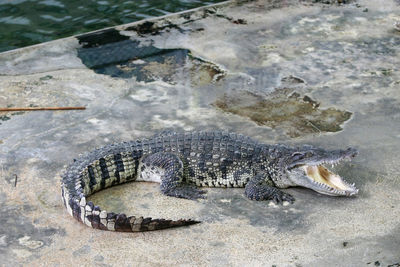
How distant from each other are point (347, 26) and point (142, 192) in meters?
5.34

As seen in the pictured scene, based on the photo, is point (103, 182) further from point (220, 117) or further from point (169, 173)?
point (220, 117)

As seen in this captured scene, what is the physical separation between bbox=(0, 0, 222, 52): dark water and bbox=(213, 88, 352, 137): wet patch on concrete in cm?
431

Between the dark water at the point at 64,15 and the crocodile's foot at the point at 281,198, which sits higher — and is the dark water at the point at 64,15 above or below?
above

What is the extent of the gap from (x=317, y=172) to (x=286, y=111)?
1.66m

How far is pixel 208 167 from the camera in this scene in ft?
18.8

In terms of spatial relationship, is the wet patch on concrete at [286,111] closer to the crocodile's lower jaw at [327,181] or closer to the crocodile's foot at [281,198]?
the crocodile's lower jaw at [327,181]

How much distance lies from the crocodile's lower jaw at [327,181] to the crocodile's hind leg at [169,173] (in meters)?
1.04

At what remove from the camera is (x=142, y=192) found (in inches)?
222

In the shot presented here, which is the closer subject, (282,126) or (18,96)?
(282,126)

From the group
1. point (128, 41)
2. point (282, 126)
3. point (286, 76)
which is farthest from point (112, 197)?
point (128, 41)

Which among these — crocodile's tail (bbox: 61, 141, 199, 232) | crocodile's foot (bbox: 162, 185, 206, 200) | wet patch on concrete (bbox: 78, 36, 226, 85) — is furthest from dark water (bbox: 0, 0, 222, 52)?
crocodile's foot (bbox: 162, 185, 206, 200)

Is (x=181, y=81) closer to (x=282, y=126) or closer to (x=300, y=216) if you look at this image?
(x=282, y=126)

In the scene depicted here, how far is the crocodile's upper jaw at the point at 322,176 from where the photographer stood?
5.28 metres

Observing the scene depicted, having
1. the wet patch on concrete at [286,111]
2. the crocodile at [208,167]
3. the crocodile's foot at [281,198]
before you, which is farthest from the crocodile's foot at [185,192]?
the wet patch on concrete at [286,111]
